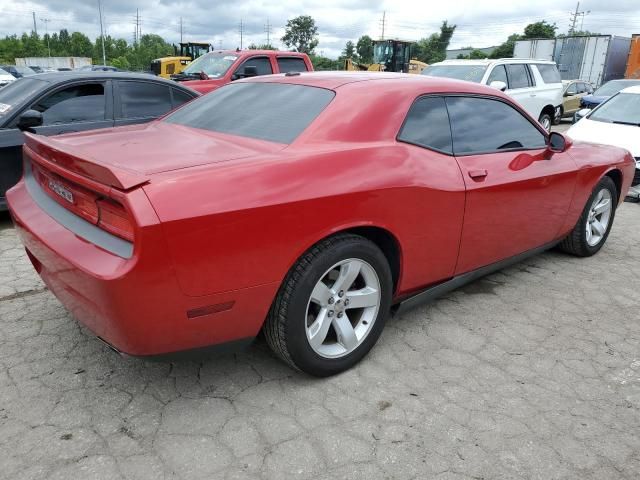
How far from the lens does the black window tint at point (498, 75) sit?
34.1 feet

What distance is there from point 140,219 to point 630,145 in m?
7.08

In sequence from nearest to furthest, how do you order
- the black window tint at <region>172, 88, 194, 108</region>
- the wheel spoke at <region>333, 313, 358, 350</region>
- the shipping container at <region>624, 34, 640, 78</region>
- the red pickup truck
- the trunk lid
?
the trunk lid, the wheel spoke at <region>333, 313, 358, 350</region>, the black window tint at <region>172, 88, 194, 108</region>, the red pickup truck, the shipping container at <region>624, 34, 640, 78</region>

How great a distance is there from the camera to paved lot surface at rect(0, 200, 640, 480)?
84.7 inches

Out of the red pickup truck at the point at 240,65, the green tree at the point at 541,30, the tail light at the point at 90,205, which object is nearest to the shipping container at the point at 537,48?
the red pickup truck at the point at 240,65

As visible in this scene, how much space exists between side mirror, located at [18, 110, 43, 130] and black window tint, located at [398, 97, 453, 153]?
347 cm

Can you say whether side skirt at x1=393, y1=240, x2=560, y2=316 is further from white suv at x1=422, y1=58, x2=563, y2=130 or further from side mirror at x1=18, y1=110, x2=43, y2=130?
white suv at x1=422, y1=58, x2=563, y2=130

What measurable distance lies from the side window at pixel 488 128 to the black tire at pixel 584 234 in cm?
94

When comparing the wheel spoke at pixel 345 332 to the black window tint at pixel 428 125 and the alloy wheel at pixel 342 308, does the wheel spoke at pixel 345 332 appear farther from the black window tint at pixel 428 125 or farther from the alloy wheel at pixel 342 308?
the black window tint at pixel 428 125

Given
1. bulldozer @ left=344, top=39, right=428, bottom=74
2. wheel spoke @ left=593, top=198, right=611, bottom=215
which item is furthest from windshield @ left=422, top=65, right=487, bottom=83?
bulldozer @ left=344, top=39, right=428, bottom=74

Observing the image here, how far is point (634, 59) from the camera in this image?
2248cm

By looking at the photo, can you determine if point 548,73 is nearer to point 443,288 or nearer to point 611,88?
point 611,88

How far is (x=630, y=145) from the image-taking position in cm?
703

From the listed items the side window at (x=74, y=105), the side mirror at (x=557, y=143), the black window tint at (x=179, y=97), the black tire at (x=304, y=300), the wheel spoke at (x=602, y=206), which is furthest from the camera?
the black window tint at (x=179, y=97)

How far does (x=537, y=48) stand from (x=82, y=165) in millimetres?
27326
